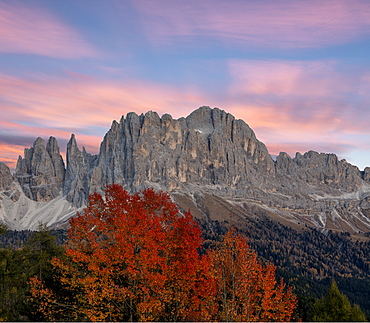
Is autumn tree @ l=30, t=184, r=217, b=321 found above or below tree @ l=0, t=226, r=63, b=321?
above

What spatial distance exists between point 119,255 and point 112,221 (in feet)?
10.7

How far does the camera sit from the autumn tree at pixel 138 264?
23.2 m

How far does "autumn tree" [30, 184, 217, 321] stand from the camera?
23234 mm

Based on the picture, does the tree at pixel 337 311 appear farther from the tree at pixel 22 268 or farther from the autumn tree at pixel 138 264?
the tree at pixel 22 268

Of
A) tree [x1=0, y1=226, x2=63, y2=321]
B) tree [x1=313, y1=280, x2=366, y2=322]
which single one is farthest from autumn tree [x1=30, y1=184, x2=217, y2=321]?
tree [x1=313, y1=280, x2=366, y2=322]

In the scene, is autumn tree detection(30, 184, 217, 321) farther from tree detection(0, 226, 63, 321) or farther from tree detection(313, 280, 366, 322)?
tree detection(313, 280, 366, 322)

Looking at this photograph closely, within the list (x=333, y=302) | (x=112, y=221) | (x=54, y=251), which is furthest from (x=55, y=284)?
(x=333, y=302)

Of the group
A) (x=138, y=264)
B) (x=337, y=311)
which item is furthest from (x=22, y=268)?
(x=337, y=311)

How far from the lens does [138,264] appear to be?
943 inches

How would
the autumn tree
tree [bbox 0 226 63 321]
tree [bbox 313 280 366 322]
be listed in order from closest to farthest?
the autumn tree < tree [bbox 0 226 63 321] < tree [bbox 313 280 366 322]

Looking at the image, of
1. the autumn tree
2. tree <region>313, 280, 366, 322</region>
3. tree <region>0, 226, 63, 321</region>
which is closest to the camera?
the autumn tree

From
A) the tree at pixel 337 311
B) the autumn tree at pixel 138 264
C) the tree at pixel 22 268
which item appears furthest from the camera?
the tree at pixel 337 311

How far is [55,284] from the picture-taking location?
35812 millimetres

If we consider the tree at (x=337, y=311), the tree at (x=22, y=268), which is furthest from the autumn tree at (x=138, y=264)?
the tree at (x=337, y=311)
